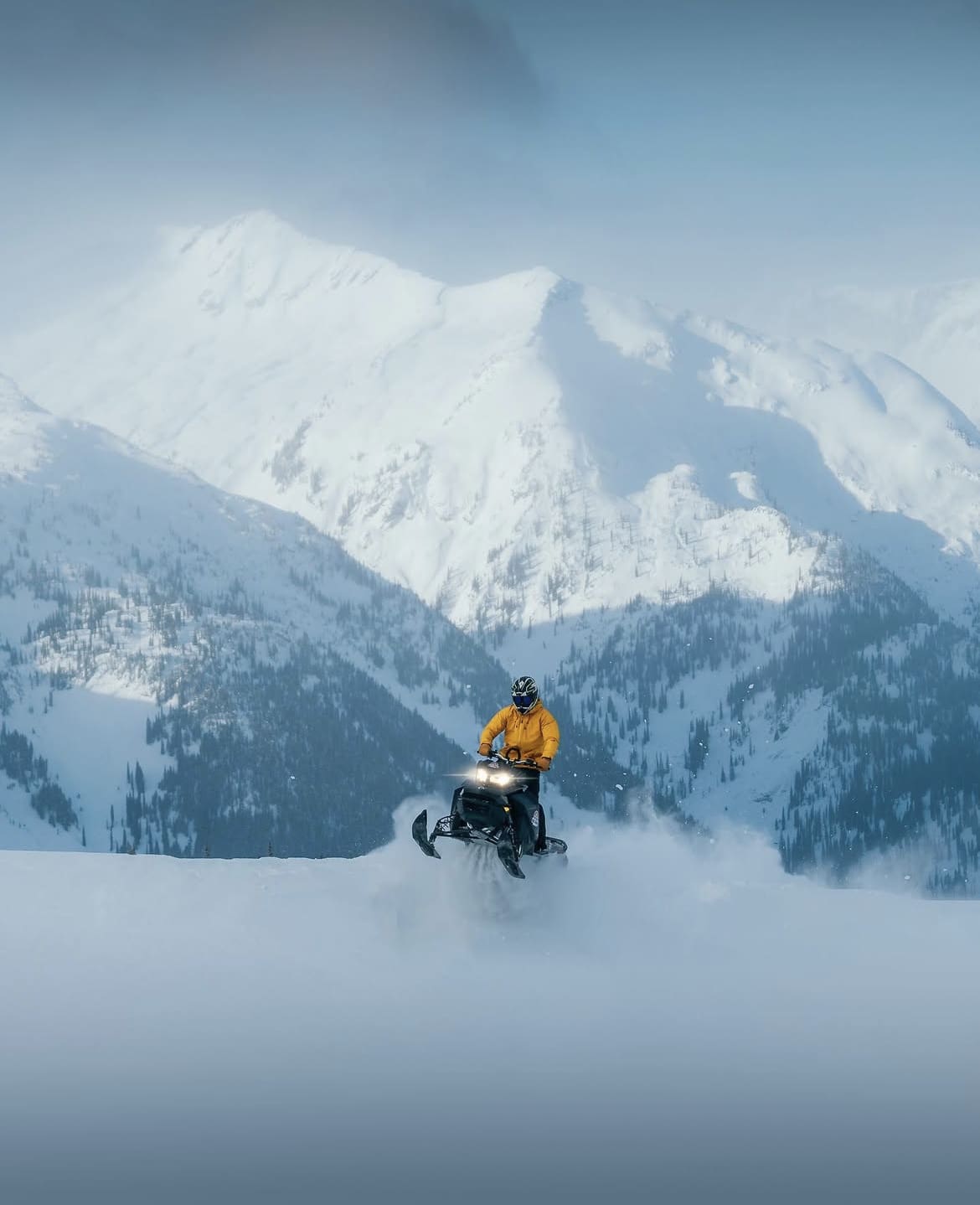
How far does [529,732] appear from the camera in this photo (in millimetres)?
25750

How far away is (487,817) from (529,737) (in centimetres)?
197

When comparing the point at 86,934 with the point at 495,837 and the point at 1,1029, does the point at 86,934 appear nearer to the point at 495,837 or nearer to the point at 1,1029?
the point at 1,1029

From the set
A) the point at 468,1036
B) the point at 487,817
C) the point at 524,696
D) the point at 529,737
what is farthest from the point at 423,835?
the point at 468,1036

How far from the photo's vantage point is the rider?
25.6 m

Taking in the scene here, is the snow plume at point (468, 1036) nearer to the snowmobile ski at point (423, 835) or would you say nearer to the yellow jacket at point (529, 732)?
the snowmobile ski at point (423, 835)

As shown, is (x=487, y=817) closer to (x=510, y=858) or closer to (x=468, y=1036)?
(x=510, y=858)

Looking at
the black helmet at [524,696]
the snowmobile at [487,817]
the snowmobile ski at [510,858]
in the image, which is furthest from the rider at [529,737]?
the snowmobile ski at [510,858]

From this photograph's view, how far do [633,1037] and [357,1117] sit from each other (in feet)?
15.7

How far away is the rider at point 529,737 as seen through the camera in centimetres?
2564

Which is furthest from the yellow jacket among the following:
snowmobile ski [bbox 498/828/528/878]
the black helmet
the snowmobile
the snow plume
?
the snow plume

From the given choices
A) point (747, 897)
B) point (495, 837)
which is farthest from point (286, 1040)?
point (747, 897)

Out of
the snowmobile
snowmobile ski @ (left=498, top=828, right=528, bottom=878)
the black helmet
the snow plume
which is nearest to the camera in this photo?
the snow plume

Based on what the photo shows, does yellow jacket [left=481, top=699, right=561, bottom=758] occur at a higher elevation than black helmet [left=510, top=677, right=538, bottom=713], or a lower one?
lower

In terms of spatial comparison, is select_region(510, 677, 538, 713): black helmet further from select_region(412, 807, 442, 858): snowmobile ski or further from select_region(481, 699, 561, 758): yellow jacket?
select_region(412, 807, 442, 858): snowmobile ski
